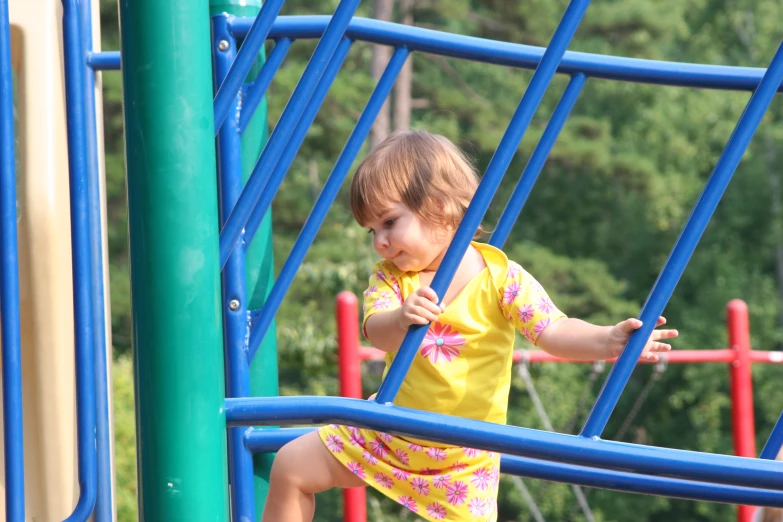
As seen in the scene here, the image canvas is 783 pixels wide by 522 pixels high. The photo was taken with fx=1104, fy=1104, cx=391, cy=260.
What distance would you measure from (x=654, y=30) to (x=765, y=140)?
2992 millimetres

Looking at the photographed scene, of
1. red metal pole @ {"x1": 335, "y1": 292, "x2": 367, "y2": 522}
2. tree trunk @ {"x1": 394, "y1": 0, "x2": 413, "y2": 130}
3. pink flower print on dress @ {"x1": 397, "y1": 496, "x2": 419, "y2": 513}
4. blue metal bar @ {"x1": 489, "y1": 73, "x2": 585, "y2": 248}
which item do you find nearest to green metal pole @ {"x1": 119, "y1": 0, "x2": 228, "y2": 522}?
blue metal bar @ {"x1": 489, "y1": 73, "x2": 585, "y2": 248}

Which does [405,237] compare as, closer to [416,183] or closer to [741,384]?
[416,183]

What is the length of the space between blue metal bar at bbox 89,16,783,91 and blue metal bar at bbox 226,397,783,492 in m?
0.75

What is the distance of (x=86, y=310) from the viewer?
1.70 m

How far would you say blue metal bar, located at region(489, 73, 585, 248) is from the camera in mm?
1499

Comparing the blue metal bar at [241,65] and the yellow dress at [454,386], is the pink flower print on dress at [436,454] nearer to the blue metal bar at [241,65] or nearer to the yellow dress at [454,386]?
the yellow dress at [454,386]

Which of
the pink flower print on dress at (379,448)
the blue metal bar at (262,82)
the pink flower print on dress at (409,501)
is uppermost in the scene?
the blue metal bar at (262,82)

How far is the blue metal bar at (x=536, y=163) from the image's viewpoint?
1.50 m

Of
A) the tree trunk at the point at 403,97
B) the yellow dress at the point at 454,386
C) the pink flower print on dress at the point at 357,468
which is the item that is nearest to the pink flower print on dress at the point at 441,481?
the yellow dress at the point at 454,386

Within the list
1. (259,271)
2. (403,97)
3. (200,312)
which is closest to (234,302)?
(259,271)

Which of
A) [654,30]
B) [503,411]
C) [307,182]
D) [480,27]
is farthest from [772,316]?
[503,411]

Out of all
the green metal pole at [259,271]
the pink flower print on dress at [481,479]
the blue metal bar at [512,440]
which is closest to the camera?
the blue metal bar at [512,440]

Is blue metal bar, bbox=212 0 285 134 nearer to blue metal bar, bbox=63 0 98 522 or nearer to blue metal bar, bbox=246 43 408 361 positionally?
blue metal bar, bbox=246 43 408 361

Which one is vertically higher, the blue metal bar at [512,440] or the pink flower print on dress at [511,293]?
the pink flower print on dress at [511,293]
